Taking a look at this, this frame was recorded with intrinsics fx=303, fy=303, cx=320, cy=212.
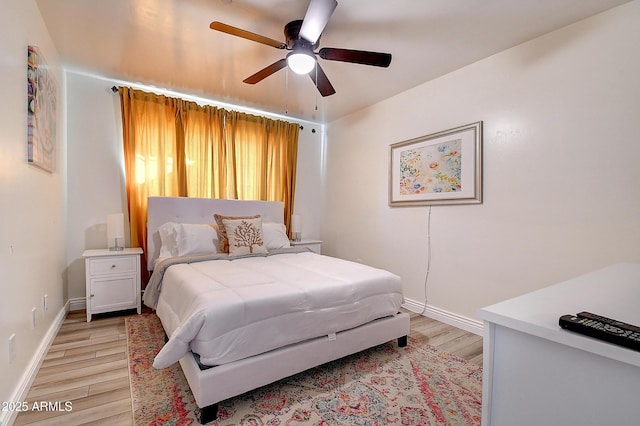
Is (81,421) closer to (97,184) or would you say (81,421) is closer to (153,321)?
(153,321)

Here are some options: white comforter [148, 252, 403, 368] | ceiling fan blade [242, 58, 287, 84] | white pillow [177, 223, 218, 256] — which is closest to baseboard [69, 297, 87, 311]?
white pillow [177, 223, 218, 256]

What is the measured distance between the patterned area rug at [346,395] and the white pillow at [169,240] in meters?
1.05

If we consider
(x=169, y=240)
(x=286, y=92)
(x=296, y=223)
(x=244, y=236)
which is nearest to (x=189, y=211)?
(x=169, y=240)

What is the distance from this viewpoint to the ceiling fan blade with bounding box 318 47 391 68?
2.17 meters

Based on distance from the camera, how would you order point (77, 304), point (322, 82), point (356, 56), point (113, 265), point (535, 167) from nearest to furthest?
point (356, 56), point (535, 167), point (322, 82), point (113, 265), point (77, 304)

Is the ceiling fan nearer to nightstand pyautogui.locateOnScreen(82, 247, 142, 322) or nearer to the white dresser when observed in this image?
the white dresser

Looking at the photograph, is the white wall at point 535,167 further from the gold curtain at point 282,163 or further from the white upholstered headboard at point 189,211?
the white upholstered headboard at point 189,211

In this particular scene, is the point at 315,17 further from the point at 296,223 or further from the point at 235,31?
the point at 296,223

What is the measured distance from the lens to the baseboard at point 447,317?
283 centimetres

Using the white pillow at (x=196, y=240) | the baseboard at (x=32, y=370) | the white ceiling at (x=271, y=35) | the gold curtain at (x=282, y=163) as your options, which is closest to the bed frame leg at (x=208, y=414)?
the baseboard at (x=32, y=370)

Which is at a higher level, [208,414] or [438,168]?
[438,168]

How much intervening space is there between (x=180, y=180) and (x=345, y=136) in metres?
2.34

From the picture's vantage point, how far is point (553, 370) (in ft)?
2.29

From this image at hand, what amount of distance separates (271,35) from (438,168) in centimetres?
202
